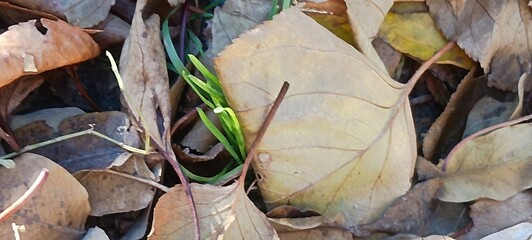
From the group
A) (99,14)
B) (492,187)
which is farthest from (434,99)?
(99,14)

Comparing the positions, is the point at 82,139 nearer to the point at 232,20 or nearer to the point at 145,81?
the point at 145,81

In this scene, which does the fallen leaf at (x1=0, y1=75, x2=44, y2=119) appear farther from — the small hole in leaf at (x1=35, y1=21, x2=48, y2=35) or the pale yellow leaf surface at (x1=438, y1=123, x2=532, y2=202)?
the pale yellow leaf surface at (x1=438, y1=123, x2=532, y2=202)

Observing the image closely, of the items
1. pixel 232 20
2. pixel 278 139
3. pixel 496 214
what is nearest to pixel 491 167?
pixel 496 214

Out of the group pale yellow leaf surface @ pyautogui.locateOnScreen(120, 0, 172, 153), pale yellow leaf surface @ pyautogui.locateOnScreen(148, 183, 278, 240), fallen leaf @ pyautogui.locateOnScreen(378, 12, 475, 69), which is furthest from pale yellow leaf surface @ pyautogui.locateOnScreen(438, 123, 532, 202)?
pale yellow leaf surface @ pyautogui.locateOnScreen(120, 0, 172, 153)

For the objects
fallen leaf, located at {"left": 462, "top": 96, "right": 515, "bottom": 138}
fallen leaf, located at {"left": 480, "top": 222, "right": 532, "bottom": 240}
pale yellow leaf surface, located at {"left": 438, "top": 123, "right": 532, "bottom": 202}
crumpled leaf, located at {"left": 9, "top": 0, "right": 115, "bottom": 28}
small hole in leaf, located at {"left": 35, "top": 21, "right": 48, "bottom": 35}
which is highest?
crumpled leaf, located at {"left": 9, "top": 0, "right": 115, "bottom": 28}

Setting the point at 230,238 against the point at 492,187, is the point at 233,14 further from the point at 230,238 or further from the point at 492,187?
the point at 492,187

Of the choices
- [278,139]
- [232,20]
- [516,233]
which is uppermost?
[232,20]
